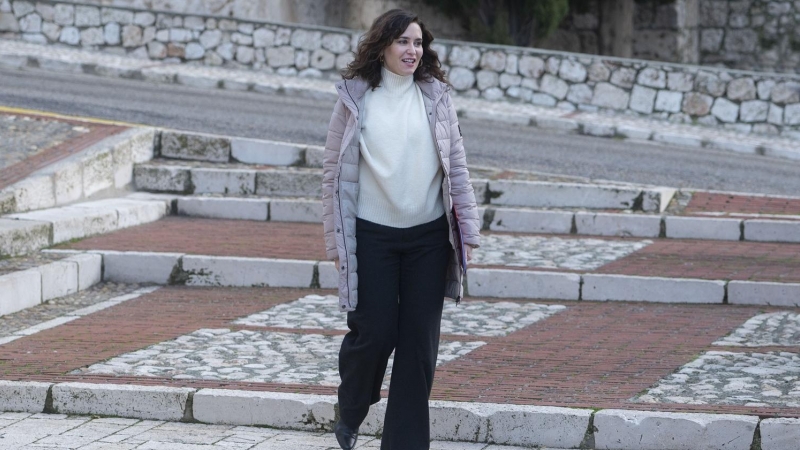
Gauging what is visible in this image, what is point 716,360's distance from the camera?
20.9 ft

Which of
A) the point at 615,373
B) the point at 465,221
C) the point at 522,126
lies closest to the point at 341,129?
the point at 465,221

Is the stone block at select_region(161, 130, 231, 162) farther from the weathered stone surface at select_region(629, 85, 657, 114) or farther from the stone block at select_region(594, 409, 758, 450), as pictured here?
the weathered stone surface at select_region(629, 85, 657, 114)

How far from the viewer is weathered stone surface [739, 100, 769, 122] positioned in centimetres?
1809

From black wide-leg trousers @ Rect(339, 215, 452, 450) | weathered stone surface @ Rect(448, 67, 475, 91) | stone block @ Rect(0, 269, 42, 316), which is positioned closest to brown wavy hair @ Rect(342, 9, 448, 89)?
black wide-leg trousers @ Rect(339, 215, 452, 450)

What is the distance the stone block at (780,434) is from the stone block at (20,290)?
4.62 meters

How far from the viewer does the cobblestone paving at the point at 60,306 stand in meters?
7.26

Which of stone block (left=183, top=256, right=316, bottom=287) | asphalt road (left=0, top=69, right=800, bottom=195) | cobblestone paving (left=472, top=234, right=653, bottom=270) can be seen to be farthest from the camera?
asphalt road (left=0, top=69, right=800, bottom=195)

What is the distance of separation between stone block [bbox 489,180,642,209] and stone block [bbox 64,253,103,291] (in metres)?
3.82

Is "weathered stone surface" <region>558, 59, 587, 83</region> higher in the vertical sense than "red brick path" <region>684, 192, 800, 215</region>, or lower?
higher

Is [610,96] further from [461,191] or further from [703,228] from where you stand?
[461,191]

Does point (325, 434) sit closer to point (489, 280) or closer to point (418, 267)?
point (418, 267)

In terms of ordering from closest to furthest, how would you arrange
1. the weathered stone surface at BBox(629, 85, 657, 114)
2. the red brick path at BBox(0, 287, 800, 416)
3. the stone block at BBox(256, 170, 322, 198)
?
1. the red brick path at BBox(0, 287, 800, 416)
2. the stone block at BBox(256, 170, 322, 198)
3. the weathered stone surface at BBox(629, 85, 657, 114)

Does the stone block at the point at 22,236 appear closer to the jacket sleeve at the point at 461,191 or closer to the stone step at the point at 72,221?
the stone step at the point at 72,221

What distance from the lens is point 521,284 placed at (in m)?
8.32
